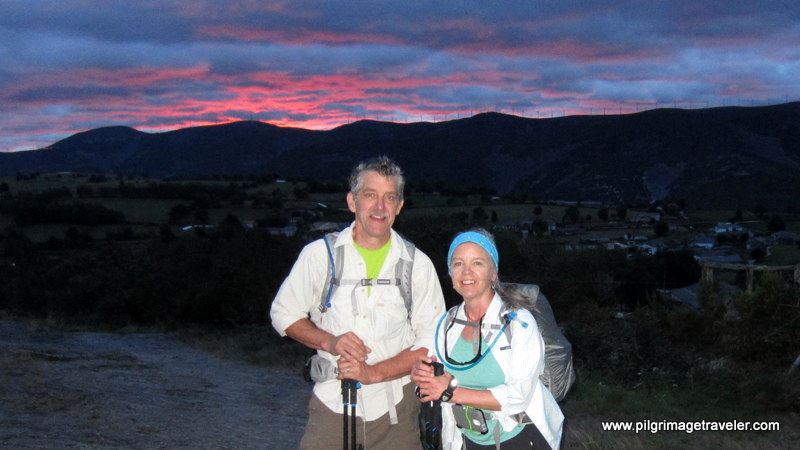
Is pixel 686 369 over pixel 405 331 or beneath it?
beneath

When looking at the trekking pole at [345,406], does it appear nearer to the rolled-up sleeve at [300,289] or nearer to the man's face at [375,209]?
the rolled-up sleeve at [300,289]

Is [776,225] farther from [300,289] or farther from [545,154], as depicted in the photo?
[545,154]

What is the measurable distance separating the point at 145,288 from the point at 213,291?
9.73ft

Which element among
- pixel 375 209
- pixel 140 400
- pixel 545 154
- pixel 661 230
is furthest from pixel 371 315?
pixel 545 154

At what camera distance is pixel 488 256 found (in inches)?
111

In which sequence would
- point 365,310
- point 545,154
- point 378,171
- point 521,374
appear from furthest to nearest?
point 545,154 → point 378,171 → point 365,310 → point 521,374

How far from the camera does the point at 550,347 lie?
9.41 ft

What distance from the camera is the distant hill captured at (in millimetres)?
79531

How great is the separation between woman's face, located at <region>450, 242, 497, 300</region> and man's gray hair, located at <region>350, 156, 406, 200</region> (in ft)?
1.57

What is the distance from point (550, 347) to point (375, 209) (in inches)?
39.0

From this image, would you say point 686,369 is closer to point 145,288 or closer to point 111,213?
point 145,288

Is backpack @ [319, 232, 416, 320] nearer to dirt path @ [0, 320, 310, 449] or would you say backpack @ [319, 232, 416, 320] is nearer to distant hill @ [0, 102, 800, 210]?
dirt path @ [0, 320, 310, 449]

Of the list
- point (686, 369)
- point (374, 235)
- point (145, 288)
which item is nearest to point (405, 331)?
point (374, 235)

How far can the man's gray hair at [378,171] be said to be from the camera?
3068 mm
